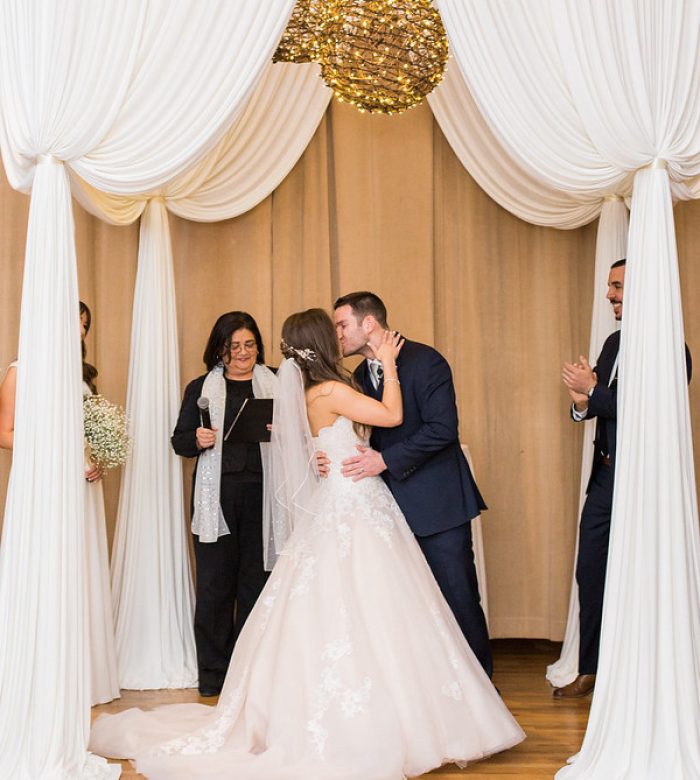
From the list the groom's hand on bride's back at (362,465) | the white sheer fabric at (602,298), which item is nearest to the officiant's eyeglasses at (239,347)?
the groom's hand on bride's back at (362,465)

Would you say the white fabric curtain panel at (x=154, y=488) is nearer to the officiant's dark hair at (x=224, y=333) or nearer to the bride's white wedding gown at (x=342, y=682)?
the officiant's dark hair at (x=224, y=333)

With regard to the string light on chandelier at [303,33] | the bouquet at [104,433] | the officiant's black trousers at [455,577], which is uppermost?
the string light on chandelier at [303,33]

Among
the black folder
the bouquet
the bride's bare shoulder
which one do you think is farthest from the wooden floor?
the bride's bare shoulder

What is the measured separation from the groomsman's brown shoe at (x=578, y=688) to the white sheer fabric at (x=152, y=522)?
5.74 feet

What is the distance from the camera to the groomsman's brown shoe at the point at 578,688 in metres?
4.78

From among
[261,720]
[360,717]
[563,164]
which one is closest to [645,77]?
[563,164]

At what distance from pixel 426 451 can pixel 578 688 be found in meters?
1.44

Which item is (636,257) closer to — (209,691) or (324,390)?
(324,390)

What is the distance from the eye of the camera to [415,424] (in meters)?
4.44

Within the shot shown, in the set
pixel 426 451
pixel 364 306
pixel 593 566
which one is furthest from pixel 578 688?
pixel 364 306

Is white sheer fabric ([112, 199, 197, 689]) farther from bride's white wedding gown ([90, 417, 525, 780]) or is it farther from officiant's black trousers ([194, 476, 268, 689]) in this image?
bride's white wedding gown ([90, 417, 525, 780])

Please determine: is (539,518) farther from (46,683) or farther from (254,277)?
(46,683)

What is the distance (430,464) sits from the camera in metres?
4.38

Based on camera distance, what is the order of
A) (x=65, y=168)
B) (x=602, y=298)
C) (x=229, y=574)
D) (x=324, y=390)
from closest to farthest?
(x=65, y=168), (x=324, y=390), (x=229, y=574), (x=602, y=298)
